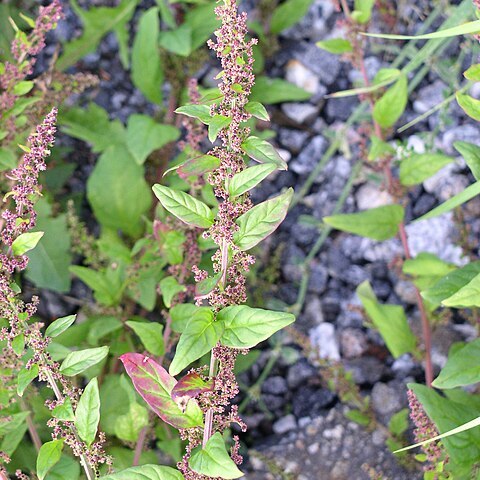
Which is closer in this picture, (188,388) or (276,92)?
(188,388)

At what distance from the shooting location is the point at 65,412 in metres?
1.19

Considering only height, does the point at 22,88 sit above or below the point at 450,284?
above

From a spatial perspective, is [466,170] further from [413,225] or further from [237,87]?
[237,87]

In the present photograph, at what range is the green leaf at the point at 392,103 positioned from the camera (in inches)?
65.2

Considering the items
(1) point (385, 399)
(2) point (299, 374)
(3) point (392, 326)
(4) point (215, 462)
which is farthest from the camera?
(2) point (299, 374)

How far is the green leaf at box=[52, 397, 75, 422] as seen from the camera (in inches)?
46.6

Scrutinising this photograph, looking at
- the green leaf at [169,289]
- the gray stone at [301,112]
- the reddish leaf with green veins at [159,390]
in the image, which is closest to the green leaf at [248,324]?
the reddish leaf with green veins at [159,390]

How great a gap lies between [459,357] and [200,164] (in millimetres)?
609

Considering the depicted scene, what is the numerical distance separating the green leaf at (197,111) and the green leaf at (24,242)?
0.28 metres

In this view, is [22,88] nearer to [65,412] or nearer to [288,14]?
[65,412]

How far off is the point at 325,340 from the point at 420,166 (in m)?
0.62

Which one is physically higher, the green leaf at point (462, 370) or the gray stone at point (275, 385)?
the green leaf at point (462, 370)

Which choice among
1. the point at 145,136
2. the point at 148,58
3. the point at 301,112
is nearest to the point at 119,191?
the point at 145,136

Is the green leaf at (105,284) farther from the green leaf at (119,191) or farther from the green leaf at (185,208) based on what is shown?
the green leaf at (185,208)
